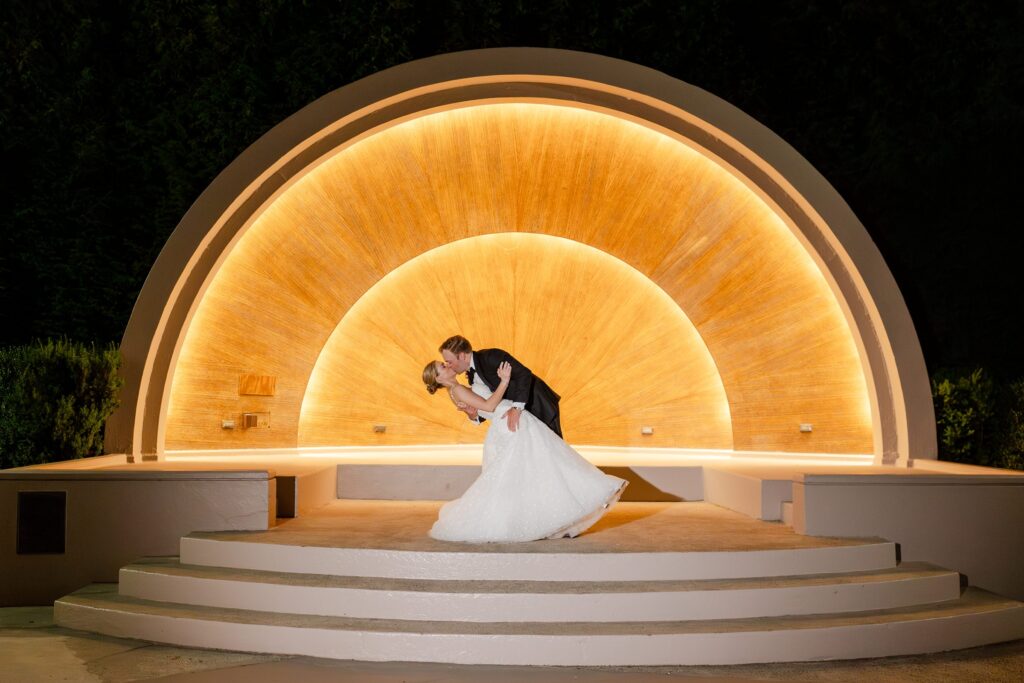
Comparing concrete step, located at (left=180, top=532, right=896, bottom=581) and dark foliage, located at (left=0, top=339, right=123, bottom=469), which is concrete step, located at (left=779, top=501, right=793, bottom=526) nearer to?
concrete step, located at (left=180, top=532, right=896, bottom=581)

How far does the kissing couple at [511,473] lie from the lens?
265 inches

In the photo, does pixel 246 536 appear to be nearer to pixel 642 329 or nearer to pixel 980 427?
pixel 642 329

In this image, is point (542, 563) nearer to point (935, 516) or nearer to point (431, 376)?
point (431, 376)

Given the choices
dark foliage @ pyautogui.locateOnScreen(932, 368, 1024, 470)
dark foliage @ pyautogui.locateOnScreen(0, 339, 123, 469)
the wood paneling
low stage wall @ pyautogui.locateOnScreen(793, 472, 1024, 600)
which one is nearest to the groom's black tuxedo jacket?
low stage wall @ pyautogui.locateOnScreen(793, 472, 1024, 600)

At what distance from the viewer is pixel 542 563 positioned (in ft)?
20.1

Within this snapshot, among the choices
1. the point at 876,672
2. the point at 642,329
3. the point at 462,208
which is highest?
the point at 462,208

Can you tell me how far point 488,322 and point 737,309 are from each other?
3.30m

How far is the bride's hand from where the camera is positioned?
22.3 ft

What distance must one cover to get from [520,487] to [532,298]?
5.24m

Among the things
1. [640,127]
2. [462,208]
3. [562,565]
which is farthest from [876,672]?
[462,208]

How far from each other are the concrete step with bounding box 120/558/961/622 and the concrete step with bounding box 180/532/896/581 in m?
0.07

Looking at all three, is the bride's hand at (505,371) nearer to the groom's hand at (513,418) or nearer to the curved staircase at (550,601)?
the groom's hand at (513,418)

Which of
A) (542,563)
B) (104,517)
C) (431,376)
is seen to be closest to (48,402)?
(104,517)

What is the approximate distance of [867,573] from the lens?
6555mm
